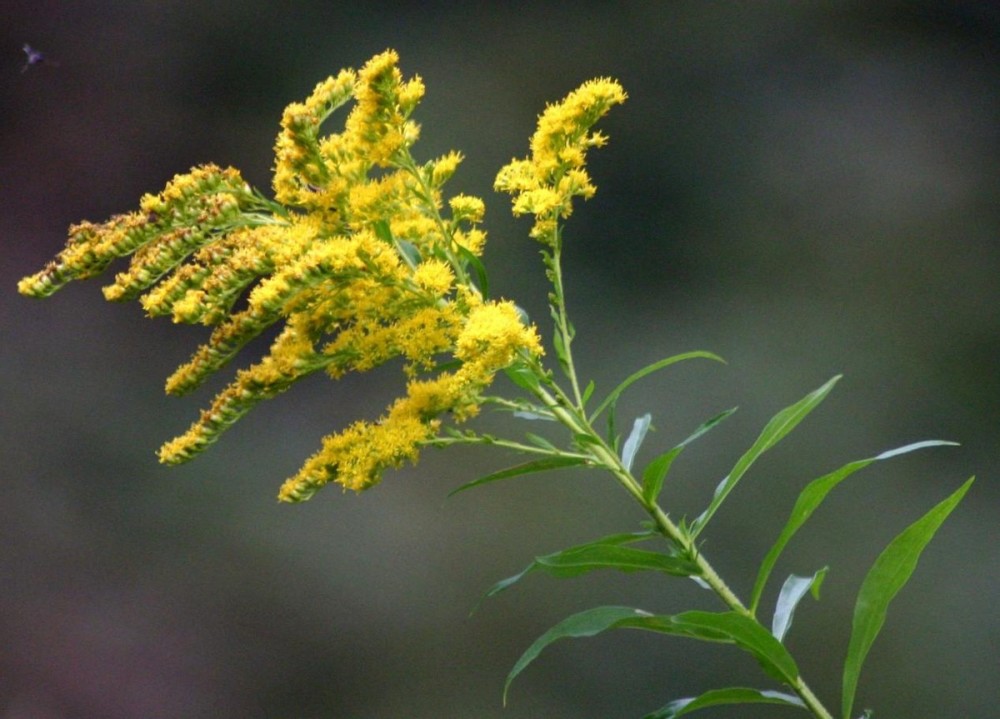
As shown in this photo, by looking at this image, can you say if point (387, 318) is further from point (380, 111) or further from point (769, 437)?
point (769, 437)

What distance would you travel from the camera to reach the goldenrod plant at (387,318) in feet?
3.46

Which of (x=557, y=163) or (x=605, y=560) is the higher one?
(x=557, y=163)

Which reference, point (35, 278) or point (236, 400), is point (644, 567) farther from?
point (35, 278)

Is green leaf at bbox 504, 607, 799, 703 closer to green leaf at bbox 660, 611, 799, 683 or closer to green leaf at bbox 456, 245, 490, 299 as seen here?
Result: green leaf at bbox 660, 611, 799, 683

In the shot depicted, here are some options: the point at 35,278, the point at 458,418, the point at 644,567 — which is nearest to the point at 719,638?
the point at 644,567

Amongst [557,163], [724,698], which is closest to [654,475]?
[724,698]

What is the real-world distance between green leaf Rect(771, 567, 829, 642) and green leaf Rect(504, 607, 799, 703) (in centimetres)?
7

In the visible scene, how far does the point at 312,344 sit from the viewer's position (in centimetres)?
113

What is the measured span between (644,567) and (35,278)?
68cm

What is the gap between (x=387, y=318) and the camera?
114 cm

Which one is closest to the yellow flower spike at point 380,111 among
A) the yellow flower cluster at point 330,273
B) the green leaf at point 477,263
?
the yellow flower cluster at point 330,273

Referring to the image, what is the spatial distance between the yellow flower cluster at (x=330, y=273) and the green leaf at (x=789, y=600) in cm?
41

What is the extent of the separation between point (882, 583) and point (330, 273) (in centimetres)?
64

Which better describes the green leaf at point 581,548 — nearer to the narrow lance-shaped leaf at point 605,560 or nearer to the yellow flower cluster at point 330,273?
the narrow lance-shaped leaf at point 605,560
